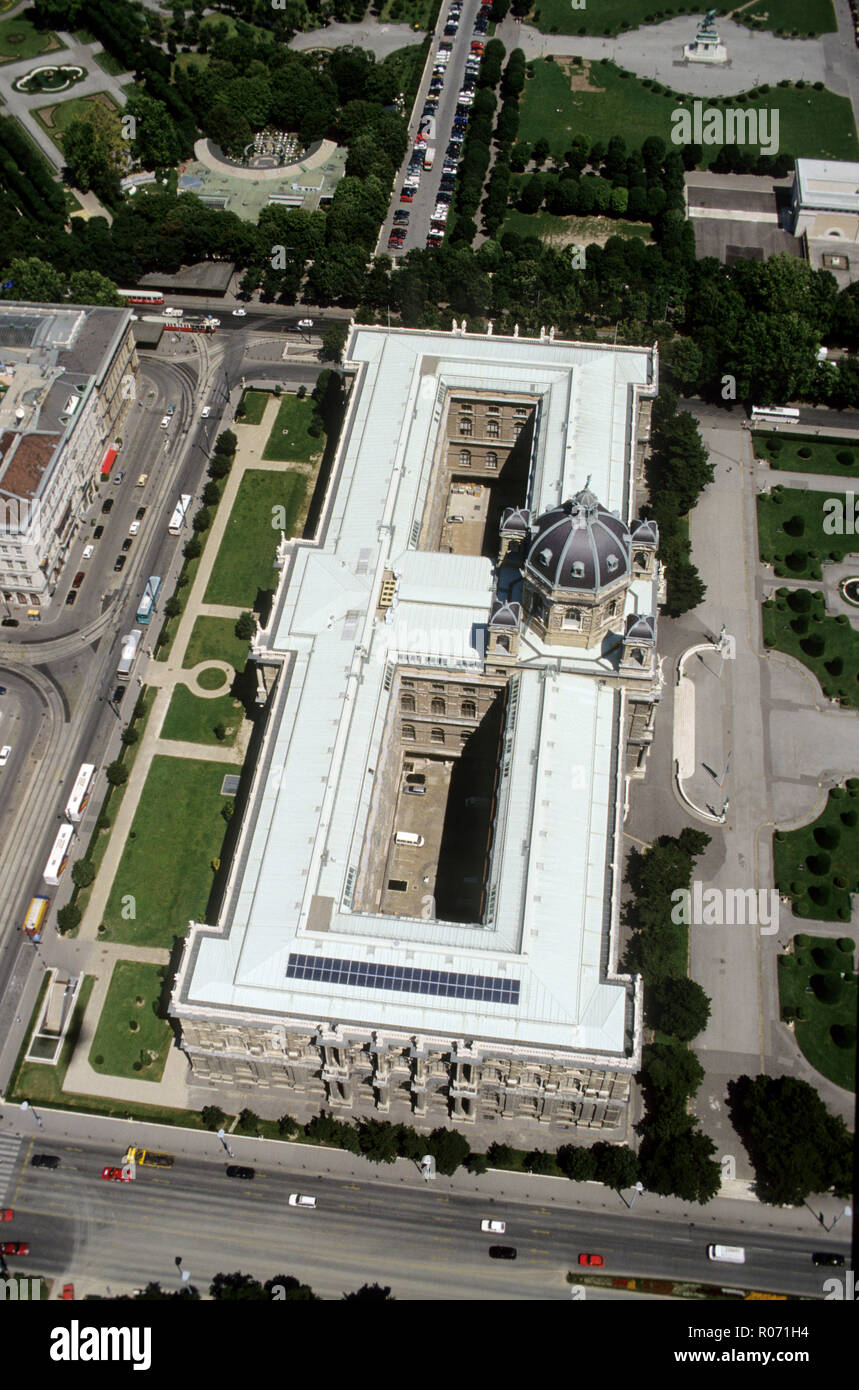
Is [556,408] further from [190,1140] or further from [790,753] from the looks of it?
[190,1140]

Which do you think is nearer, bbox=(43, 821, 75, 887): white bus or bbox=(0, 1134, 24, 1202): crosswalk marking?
bbox=(0, 1134, 24, 1202): crosswalk marking

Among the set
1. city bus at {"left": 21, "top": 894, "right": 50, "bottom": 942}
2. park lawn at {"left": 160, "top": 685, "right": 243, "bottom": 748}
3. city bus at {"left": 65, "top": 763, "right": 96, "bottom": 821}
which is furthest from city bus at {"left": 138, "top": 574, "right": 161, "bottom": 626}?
city bus at {"left": 21, "top": 894, "right": 50, "bottom": 942}

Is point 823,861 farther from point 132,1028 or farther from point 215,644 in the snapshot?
point 215,644

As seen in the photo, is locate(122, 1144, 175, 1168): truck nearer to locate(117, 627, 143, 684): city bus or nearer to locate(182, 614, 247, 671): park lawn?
locate(117, 627, 143, 684): city bus

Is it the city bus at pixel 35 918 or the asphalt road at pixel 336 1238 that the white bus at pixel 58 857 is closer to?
the city bus at pixel 35 918

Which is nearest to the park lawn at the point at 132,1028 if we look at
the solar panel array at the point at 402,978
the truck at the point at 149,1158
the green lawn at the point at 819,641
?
the truck at the point at 149,1158
